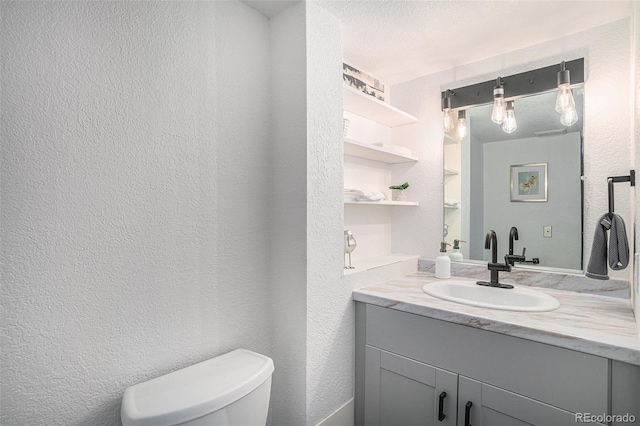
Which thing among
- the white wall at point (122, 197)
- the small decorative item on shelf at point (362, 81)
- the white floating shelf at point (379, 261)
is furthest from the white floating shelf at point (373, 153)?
the white floating shelf at point (379, 261)

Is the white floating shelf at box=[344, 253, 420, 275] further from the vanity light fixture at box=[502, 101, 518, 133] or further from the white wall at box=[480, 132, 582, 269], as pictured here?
the vanity light fixture at box=[502, 101, 518, 133]

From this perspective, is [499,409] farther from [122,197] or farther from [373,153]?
[122,197]

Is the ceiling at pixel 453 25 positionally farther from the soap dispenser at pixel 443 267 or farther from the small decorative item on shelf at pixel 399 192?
the soap dispenser at pixel 443 267

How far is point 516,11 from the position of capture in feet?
4.95

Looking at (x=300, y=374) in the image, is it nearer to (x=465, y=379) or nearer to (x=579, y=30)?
(x=465, y=379)

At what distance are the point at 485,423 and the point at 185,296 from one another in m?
1.28

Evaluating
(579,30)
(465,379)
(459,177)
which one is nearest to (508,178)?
(459,177)

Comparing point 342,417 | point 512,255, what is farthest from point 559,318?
point 342,417

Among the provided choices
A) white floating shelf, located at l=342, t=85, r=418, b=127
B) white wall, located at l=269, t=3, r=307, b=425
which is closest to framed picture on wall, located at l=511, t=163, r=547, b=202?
white floating shelf, located at l=342, t=85, r=418, b=127

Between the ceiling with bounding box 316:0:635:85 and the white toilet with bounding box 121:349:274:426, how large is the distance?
1614 millimetres

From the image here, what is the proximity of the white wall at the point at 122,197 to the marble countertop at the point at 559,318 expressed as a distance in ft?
2.30

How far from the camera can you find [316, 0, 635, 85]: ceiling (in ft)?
4.86

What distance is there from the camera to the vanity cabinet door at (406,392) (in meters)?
1.34

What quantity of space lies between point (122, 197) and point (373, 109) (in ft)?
4.90
